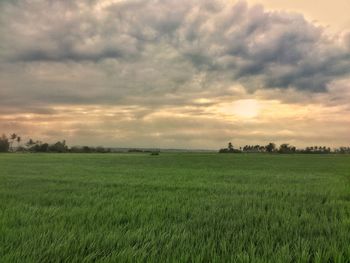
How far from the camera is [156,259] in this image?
3.74 m

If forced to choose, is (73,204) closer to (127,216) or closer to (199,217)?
(127,216)

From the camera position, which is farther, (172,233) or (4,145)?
(4,145)

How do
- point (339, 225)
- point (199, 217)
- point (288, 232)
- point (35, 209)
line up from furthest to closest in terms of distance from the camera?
point (35, 209)
point (199, 217)
point (339, 225)
point (288, 232)

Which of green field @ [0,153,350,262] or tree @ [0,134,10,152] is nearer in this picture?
green field @ [0,153,350,262]

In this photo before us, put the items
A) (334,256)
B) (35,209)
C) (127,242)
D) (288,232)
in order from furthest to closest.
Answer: (35,209) < (288,232) < (127,242) < (334,256)

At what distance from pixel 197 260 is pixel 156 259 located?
0.48m

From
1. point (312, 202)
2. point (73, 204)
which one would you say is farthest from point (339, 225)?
point (73, 204)

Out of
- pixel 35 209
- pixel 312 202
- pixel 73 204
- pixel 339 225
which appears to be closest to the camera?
pixel 339 225

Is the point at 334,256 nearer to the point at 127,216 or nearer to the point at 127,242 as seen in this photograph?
the point at 127,242

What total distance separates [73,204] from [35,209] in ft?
3.70

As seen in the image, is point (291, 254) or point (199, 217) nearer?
point (291, 254)

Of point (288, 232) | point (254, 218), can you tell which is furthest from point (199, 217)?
point (288, 232)

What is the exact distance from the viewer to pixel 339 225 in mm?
5734

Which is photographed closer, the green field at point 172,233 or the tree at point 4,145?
the green field at point 172,233
